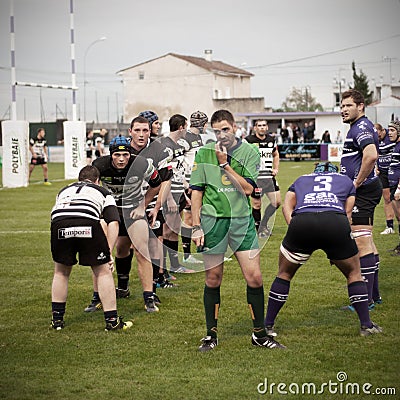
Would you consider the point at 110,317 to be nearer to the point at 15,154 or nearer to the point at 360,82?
the point at 15,154

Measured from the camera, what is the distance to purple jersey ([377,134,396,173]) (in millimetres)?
13196

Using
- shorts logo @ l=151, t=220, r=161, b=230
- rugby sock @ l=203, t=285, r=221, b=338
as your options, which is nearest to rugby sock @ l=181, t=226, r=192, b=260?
shorts logo @ l=151, t=220, r=161, b=230

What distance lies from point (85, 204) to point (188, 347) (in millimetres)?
1758

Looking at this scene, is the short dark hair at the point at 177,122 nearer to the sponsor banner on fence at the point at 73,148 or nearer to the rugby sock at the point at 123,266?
the rugby sock at the point at 123,266

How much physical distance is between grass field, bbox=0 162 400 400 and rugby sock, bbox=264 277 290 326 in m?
0.23

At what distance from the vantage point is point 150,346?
6.79 m

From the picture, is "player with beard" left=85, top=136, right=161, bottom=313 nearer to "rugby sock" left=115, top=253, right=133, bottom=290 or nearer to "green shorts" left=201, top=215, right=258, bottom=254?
"rugby sock" left=115, top=253, right=133, bottom=290

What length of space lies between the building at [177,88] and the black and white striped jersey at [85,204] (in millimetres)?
68402

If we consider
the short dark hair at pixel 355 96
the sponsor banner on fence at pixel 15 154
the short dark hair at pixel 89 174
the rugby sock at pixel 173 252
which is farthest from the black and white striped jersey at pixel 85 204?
the sponsor banner on fence at pixel 15 154

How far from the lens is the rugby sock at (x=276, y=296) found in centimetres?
680

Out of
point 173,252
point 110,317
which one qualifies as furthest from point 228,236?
point 173,252

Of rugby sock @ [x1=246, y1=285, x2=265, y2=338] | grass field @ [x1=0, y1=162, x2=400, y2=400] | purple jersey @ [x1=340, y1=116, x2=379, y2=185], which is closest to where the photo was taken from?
grass field @ [x1=0, y1=162, x2=400, y2=400]

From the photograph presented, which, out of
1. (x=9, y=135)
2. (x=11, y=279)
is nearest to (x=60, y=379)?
(x=11, y=279)

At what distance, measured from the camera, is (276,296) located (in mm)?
6832
